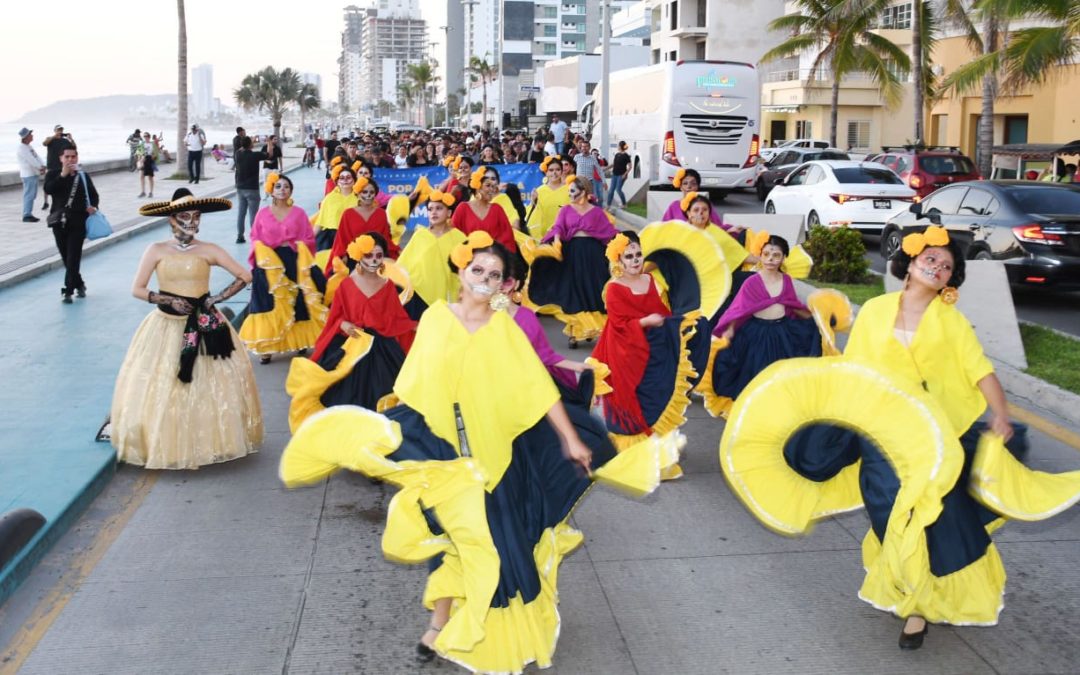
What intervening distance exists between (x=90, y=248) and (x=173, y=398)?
12579 millimetres

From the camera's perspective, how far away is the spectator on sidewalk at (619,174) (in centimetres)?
2630

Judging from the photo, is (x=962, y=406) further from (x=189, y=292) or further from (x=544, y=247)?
(x=544, y=247)

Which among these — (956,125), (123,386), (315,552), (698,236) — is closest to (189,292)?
(123,386)

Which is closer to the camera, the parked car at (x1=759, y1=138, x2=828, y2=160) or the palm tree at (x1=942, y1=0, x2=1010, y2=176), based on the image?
the palm tree at (x1=942, y1=0, x2=1010, y2=176)

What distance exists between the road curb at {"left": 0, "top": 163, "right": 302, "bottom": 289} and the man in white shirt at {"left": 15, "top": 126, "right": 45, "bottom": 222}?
176 cm

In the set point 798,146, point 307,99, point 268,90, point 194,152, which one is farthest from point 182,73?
point 307,99

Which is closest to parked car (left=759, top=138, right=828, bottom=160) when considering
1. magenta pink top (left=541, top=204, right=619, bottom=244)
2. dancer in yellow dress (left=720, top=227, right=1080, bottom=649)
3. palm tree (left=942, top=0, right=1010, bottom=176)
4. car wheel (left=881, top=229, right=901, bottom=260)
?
palm tree (left=942, top=0, right=1010, bottom=176)

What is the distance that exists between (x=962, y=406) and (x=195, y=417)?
4.83 meters

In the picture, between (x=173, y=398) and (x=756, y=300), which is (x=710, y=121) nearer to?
(x=756, y=300)

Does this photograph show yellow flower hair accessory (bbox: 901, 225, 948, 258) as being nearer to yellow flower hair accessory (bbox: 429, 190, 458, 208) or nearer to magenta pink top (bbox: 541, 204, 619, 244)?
yellow flower hair accessory (bbox: 429, 190, 458, 208)

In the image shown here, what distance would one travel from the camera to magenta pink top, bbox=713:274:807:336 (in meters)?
8.20

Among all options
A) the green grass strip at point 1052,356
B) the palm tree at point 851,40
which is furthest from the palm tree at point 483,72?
the green grass strip at point 1052,356

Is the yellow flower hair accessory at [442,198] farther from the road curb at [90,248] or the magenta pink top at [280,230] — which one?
the road curb at [90,248]

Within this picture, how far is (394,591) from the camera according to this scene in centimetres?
565
